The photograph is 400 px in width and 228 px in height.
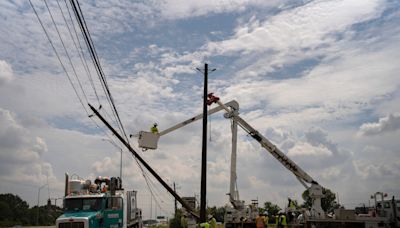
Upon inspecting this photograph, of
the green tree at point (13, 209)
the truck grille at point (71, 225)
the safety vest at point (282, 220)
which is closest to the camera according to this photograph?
the truck grille at point (71, 225)

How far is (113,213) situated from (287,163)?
607 inches

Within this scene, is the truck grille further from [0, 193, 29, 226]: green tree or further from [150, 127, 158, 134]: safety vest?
[0, 193, 29, 226]: green tree

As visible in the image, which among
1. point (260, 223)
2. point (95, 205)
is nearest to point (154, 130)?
point (260, 223)

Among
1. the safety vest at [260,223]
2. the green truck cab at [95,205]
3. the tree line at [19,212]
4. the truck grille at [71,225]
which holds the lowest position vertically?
the tree line at [19,212]

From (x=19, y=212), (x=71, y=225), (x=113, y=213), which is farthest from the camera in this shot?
(x=19, y=212)

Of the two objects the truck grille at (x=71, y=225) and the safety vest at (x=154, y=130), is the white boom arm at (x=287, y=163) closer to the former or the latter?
the safety vest at (x=154, y=130)

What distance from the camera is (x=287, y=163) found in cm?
3144

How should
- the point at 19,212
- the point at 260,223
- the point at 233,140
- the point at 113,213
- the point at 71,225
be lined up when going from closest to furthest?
the point at 71,225 → the point at 113,213 → the point at 260,223 → the point at 233,140 → the point at 19,212

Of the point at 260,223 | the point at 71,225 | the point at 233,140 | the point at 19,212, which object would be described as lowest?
the point at 19,212

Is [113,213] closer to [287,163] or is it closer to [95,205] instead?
[95,205]

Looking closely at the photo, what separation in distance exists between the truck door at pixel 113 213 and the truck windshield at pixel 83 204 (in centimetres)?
50

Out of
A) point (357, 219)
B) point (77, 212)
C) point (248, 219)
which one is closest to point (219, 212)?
point (248, 219)

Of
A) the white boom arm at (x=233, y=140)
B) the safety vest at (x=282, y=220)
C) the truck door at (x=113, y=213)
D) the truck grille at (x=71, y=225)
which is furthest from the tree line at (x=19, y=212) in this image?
the truck grille at (x=71, y=225)

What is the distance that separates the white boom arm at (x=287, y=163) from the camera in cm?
3053
